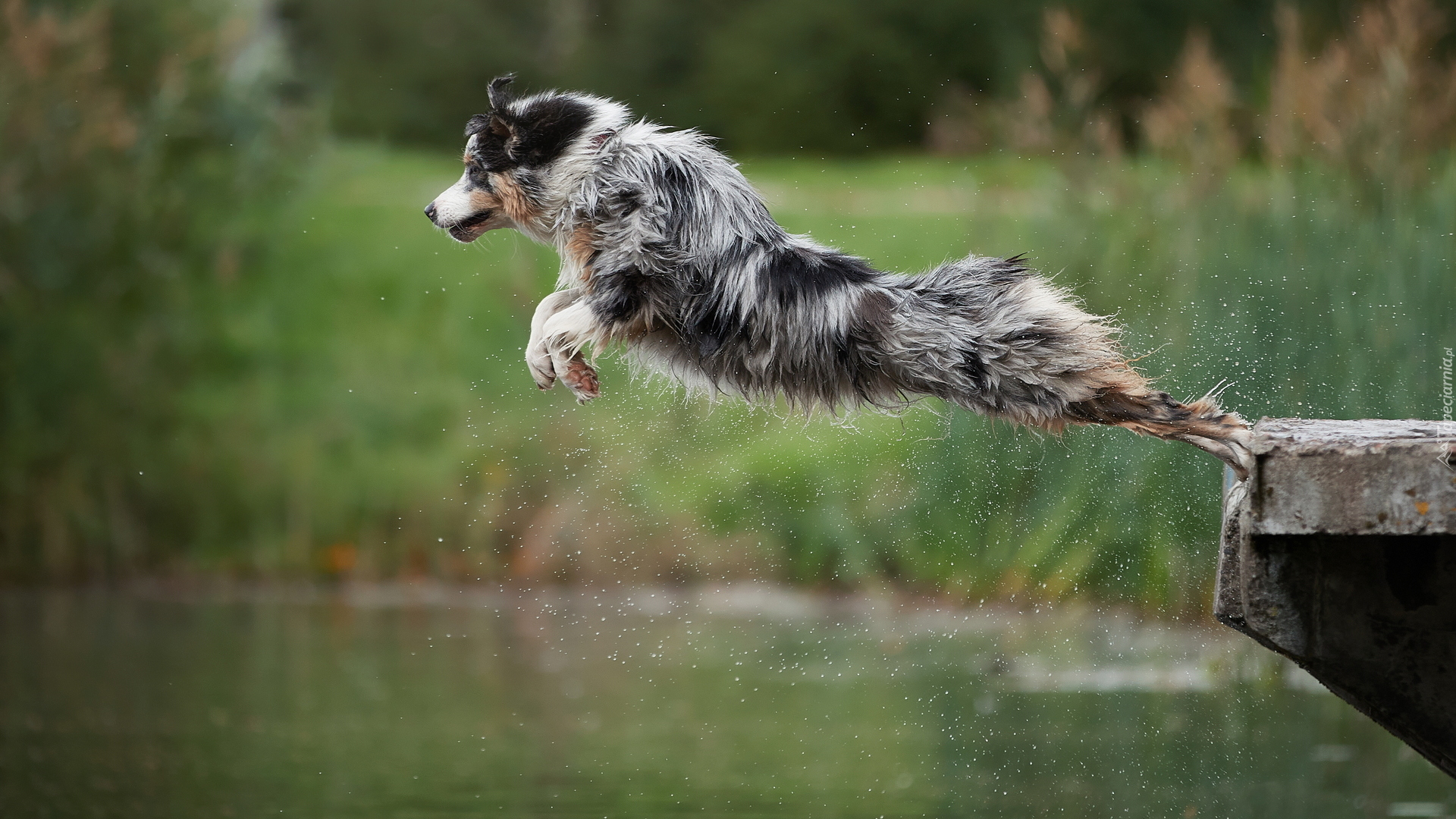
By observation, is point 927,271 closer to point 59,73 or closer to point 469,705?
point 469,705

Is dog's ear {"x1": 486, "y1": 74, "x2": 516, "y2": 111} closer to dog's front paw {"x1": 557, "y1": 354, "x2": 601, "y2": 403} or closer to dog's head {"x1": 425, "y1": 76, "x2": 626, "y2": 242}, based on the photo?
dog's head {"x1": 425, "y1": 76, "x2": 626, "y2": 242}

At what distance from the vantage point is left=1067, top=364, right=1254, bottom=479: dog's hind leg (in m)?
4.00

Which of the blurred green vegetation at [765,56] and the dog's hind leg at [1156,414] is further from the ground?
the blurred green vegetation at [765,56]

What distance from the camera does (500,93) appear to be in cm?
451

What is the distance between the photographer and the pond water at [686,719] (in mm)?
6055

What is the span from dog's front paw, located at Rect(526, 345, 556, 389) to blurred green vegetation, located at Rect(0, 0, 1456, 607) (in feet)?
2.38

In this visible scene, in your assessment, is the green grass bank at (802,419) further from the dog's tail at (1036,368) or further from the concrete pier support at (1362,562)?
the concrete pier support at (1362,562)

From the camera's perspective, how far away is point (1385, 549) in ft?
13.0

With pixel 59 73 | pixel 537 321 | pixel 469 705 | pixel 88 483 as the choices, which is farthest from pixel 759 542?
pixel 537 321

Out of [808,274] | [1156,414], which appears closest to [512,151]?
[808,274]

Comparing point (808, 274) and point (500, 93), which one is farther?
point (500, 93)

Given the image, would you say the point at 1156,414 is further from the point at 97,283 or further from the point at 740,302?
the point at 97,283

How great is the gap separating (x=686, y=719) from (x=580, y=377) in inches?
137

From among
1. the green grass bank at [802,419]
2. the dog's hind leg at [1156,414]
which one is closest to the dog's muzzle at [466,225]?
the green grass bank at [802,419]
